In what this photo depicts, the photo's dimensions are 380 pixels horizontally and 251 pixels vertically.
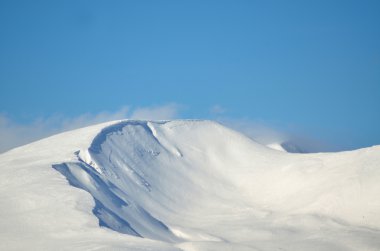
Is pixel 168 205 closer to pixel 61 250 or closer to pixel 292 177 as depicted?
pixel 292 177

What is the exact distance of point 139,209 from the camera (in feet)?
236

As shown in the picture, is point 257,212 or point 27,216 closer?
point 27,216

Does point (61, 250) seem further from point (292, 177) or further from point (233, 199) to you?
point (292, 177)

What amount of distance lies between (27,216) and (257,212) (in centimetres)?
2695

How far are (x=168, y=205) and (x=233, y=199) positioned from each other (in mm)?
8483

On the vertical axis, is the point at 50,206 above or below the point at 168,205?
below

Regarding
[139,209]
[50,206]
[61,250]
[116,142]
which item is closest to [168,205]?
[139,209]

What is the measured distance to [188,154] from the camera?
298 feet

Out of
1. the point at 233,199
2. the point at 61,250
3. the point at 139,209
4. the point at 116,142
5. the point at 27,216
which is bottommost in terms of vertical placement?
the point at 61,250

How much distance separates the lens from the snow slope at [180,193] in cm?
6012

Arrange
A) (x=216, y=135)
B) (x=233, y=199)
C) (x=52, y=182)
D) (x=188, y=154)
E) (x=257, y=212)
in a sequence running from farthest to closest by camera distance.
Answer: (x=216, y=135)
(x=188, y=154)
(x=233, y=199)
(x=257, y=212)
(x=52, y=182)

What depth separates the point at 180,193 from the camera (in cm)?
8088

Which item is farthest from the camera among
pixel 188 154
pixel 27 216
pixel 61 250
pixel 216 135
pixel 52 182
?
pixel 216 135

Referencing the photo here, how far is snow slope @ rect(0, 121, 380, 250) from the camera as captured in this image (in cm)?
6012
